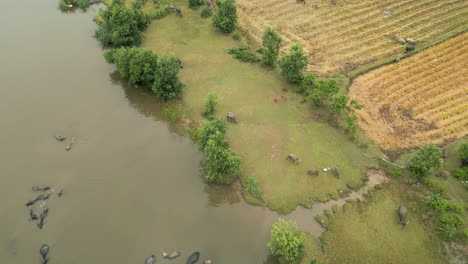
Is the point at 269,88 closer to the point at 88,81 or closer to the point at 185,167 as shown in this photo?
the point at 185,167

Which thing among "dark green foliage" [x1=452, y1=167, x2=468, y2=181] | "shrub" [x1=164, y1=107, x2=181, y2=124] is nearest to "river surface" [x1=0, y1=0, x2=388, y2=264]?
"shrub" [x1=164, y1=107, x2=181, y2=124]

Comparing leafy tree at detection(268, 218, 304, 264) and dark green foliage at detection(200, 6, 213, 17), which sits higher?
dark green foliage at detection(200, 6, 213, 17)

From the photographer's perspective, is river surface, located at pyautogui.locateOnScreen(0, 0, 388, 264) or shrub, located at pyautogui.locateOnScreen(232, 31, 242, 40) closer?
river surface, located at pyautogui.locateOnScreen(0, 0, 388, 264)

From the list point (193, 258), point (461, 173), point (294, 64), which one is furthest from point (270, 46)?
point (193, 258)

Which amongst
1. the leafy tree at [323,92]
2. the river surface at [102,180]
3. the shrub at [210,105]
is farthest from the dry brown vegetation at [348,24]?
the river surface at [102,180]

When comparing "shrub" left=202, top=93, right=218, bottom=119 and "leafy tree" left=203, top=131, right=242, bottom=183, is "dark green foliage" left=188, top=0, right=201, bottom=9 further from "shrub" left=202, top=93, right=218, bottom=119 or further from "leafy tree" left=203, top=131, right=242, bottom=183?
"leafy tree" left=203, top=131, right=242, bottom=183

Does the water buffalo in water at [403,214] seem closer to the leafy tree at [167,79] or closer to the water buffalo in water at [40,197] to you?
the leafy tree at [167,79]
